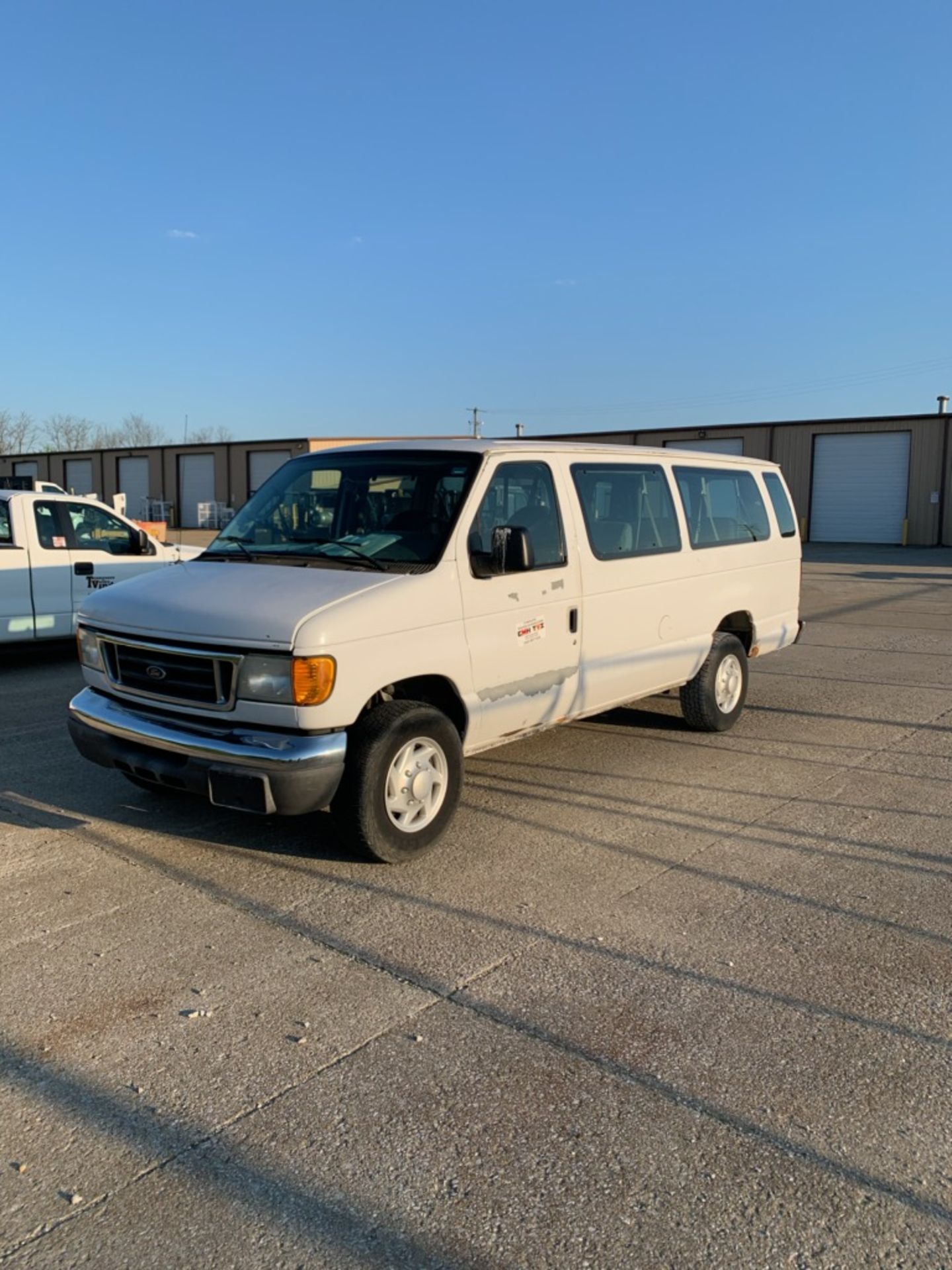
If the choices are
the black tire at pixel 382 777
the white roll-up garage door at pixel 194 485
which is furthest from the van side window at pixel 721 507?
the white roll-up garage door at pixel 194 485

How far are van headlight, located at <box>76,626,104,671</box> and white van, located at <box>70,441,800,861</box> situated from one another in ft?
0.06

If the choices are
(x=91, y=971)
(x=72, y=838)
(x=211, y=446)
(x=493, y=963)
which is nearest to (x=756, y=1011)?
(x=493, y=963)

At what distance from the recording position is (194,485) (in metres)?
50.4

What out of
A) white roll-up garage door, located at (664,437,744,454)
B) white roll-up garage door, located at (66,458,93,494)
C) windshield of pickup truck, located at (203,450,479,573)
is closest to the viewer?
windshield of pickup truck, located at (203,450,479,573)

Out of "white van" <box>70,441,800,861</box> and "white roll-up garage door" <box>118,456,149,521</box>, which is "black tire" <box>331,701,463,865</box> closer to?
"white van" <box>70,441,800,861</box>

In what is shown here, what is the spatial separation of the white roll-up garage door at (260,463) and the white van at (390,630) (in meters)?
41.3

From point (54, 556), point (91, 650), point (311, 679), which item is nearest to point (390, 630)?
point (311, 679)

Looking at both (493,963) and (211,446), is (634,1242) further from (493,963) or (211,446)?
(211,446)

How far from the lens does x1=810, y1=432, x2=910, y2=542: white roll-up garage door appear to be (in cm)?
3428

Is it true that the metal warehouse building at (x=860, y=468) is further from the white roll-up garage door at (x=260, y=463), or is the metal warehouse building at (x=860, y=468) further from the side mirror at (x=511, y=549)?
the side mirror at (x=511, y=549)

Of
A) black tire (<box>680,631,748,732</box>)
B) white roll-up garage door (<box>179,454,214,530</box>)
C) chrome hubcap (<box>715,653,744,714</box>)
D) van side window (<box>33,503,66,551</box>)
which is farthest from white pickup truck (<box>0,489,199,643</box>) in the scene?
white roll-up garage door (<box>179,454,214,530</box>)

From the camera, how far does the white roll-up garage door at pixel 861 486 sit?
34281mm

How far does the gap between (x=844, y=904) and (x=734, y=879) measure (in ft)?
1.68

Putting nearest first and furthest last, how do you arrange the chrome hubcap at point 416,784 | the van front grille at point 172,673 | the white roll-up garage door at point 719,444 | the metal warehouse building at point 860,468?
the van front grille at point 172,673, the chrome hubcap at point 416,784, the metal warehouse building at point 860,468, the white roll-up garage door at point 719,444
